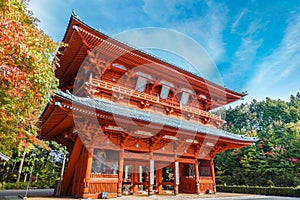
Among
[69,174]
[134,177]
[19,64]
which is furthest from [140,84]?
[19,64]

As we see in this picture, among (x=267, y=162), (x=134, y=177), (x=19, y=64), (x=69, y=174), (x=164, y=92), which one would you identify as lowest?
(x=134, y=177)

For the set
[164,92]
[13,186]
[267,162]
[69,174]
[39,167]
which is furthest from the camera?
[39,167]

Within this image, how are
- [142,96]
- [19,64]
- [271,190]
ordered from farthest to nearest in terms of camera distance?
[271,190] → [142,96] → [19,64]

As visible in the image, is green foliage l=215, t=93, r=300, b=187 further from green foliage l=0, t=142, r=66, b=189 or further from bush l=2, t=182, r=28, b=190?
bush l=2, t=182, r=28, b=190

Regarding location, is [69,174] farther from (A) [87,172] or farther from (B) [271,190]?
(B) [271,190]

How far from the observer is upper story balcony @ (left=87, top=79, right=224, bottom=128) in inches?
424

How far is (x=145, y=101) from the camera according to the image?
12.1 metres

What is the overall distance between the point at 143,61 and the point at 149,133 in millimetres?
4343

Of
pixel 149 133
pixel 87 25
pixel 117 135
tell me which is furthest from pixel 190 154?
pixel 87 25

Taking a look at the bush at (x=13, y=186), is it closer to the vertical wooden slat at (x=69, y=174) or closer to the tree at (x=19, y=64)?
the vertical wooden slat at (x=69, y=174)

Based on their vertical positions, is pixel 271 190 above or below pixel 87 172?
below

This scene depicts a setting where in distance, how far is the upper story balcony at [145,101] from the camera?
10766 millimetres

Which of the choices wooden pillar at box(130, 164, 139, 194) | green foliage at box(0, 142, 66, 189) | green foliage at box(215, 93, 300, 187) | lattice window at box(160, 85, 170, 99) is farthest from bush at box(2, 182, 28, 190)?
green foliage at box(215, 93, 300, 187)

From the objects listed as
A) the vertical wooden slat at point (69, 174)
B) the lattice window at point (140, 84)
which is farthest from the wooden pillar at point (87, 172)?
the lattice window at point (140, 84)
